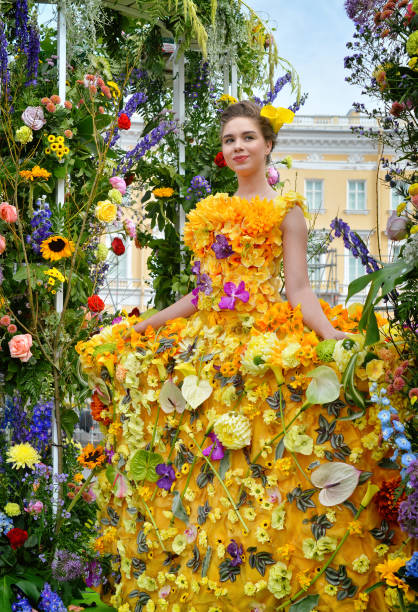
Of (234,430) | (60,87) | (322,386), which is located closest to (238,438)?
(234,430)

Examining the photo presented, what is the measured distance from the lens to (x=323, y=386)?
6.64ft

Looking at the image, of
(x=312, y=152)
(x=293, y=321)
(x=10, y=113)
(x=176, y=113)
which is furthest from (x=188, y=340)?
(x=312, y=152)

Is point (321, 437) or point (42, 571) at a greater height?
point (321, 437)

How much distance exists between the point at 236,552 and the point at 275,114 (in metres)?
1.55

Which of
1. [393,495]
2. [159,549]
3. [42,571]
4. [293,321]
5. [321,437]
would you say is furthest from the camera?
[42,571]

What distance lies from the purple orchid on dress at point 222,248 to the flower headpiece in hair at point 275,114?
0.51 meters

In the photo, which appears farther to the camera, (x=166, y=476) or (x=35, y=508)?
(x=35, y=508)

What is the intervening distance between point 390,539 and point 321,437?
0.35 m

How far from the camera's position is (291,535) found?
2.08 metres

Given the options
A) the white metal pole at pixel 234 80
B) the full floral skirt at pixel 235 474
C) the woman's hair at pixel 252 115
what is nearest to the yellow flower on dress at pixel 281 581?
the full floral skirt at pixel 235 474

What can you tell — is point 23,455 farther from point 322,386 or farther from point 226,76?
point 226,76

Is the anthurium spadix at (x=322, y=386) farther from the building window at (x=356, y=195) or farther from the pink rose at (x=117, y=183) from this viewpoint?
the building window at (x=356, y=195)

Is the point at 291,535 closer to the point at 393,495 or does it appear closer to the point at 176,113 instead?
the point at 393,495

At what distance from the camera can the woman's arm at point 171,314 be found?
260cm
